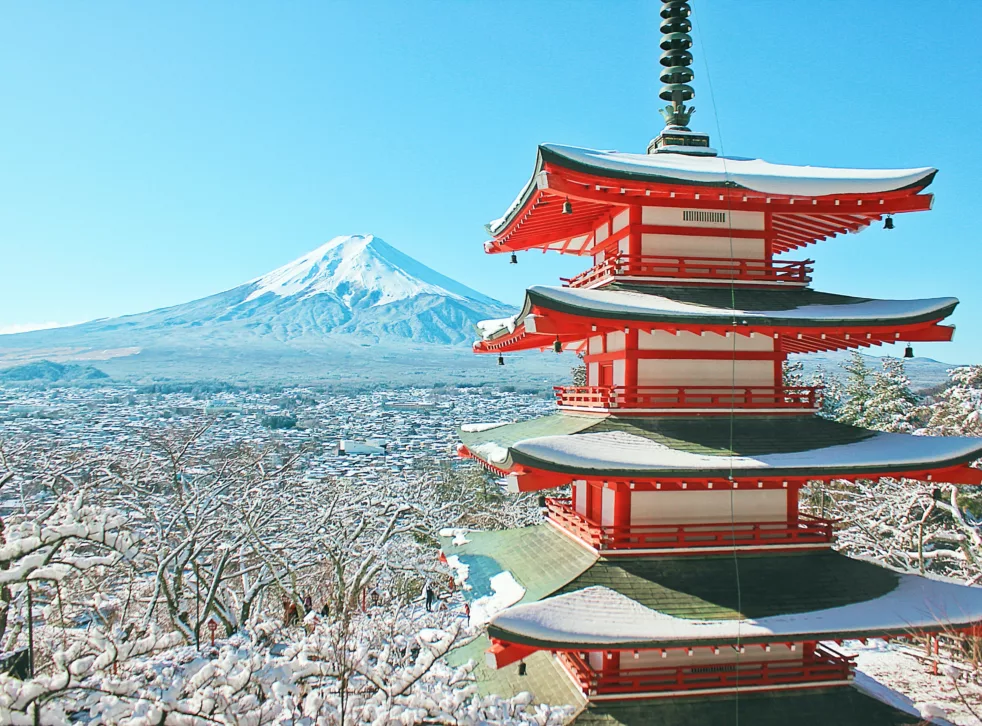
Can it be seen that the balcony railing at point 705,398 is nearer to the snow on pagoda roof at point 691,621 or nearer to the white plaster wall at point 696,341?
the white plaster wall at point 696,341

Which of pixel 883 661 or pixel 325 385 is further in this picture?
pixel 325 385

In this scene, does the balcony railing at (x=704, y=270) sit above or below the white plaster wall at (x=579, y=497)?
above

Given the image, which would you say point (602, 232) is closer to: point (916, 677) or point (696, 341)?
point (696, 341)

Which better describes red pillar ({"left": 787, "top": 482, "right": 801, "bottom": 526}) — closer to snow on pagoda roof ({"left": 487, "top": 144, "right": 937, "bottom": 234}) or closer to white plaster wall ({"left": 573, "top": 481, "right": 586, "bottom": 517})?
white plaster wall ({"left": 573, "top": 481, "right": 586, "bottom": 517})

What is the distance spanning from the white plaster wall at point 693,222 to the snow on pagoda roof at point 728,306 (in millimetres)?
940

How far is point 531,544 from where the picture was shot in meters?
10.1

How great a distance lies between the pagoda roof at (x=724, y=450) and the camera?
755cm

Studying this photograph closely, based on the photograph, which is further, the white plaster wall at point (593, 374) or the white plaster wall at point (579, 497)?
the white plaster wall at point (593, 374)

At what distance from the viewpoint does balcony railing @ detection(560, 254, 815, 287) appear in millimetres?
9062

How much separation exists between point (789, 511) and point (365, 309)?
183442mm

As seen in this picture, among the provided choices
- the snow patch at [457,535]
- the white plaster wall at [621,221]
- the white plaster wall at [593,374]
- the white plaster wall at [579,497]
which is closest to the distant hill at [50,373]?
the snow patch at [457,535]

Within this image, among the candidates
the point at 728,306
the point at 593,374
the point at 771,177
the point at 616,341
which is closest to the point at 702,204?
the point at 771,177

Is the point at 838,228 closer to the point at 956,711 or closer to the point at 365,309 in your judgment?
the point at 956,711

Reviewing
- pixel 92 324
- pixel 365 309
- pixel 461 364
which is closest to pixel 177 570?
pixel 461 364
